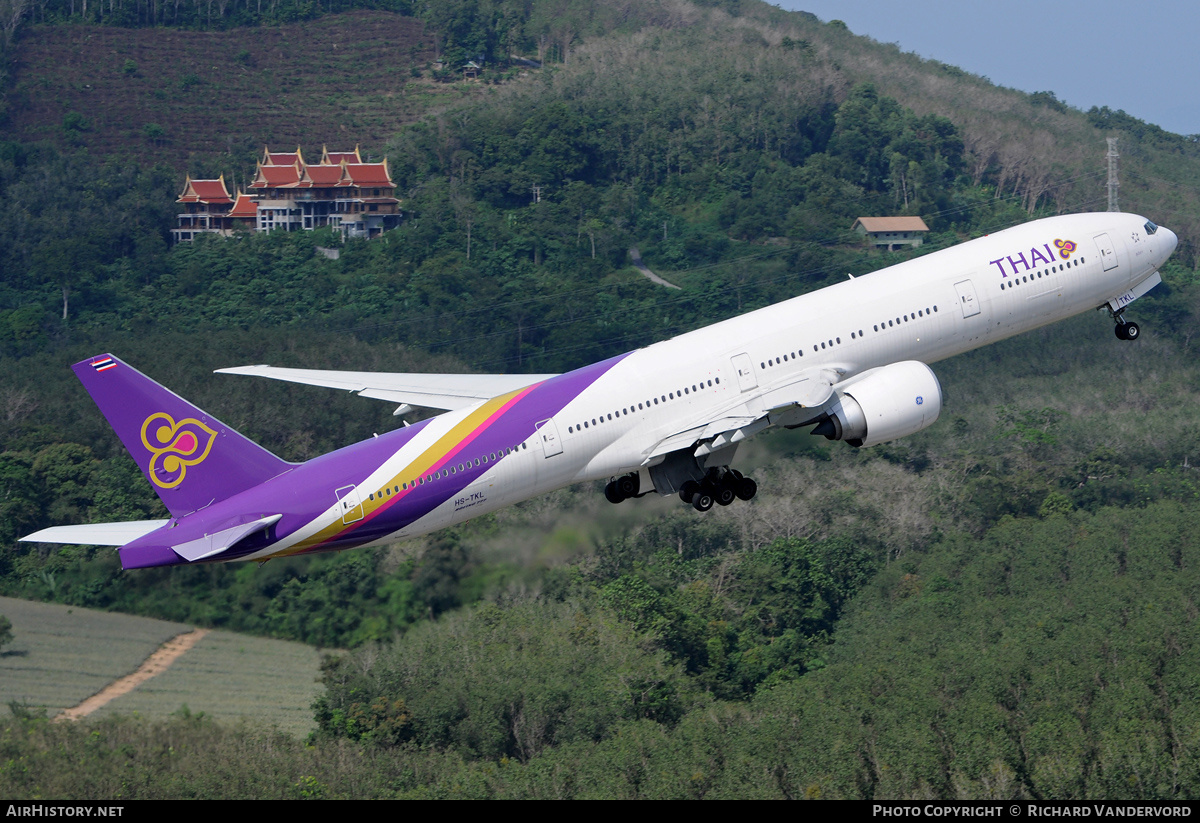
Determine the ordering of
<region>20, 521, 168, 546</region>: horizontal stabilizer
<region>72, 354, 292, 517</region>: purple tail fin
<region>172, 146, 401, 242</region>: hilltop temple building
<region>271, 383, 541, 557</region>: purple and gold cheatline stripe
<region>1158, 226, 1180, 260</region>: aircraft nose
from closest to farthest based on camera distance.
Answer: <region>20, 521, 168, 546</region>: horizontal stabilizer, <region>72, 354, 292, 517</region>: purple tail fin, <region>271, 383, 541, 557</region>: purple and gold cheatline stripe, <region>1158, 226, 1180, 260</region>: aircraft nose, <region>172, 146, 401, 242</region>: hilltop temple building

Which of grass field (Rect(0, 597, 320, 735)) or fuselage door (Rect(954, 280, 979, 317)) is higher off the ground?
fuselage door (Rect(954, 280, 979, 317))

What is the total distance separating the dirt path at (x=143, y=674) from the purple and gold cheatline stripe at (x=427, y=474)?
21.9m

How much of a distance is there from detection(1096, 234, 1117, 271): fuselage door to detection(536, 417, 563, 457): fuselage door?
19.2 m

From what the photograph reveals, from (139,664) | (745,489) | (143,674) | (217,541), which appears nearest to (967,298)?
(745,489)

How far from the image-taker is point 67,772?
6412cm

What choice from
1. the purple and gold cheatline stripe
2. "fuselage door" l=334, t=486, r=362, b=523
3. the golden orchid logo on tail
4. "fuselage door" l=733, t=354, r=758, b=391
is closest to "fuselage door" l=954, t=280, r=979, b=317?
"fuselage door" l=733, t=354, r=758, b=391

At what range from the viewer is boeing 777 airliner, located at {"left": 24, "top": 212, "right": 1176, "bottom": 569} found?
3853cm

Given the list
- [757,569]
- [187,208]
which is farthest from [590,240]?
[757,569]

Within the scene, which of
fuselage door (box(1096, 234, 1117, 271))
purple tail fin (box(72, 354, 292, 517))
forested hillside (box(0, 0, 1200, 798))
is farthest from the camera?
forested hillside (box(0, 0, 1200, 798))

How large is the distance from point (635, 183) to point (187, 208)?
54966mm

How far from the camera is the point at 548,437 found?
1608 inches

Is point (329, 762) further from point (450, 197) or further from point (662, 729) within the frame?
point (450, 197)

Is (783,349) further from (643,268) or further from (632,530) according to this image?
(643,268)

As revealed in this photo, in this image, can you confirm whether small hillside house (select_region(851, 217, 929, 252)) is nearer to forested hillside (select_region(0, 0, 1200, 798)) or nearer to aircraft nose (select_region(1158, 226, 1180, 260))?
forested hillside (select_region(0, 0, 1200, 798))
